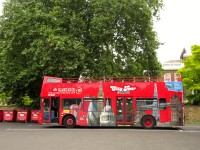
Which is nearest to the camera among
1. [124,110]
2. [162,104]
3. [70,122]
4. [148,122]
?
[162,104]

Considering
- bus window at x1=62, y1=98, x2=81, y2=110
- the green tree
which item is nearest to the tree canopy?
bus window at x1=62, y1=98, x2=81, y2=110

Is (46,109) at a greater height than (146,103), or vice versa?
(146,103)

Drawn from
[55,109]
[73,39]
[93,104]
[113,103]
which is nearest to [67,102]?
[55,109]

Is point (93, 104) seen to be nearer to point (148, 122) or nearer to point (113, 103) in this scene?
point (113, 103)

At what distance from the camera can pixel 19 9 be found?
27.4 meters

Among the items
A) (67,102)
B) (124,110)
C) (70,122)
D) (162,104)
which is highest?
(67,102)

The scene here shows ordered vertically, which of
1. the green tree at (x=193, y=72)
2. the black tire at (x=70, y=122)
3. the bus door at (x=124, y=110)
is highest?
the green tree at (x=193, y=72)

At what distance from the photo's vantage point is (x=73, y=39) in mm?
→ 27047

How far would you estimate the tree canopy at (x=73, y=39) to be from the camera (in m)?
26.1

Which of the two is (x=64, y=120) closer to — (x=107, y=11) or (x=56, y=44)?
(x=56, y=44)

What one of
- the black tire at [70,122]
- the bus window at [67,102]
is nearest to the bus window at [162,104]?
the bus window at [67,102]

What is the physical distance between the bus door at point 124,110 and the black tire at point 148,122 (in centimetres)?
86

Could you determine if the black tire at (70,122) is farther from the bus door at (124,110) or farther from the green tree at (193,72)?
the green tree at (193,72)

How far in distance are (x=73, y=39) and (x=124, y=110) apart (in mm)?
8002
